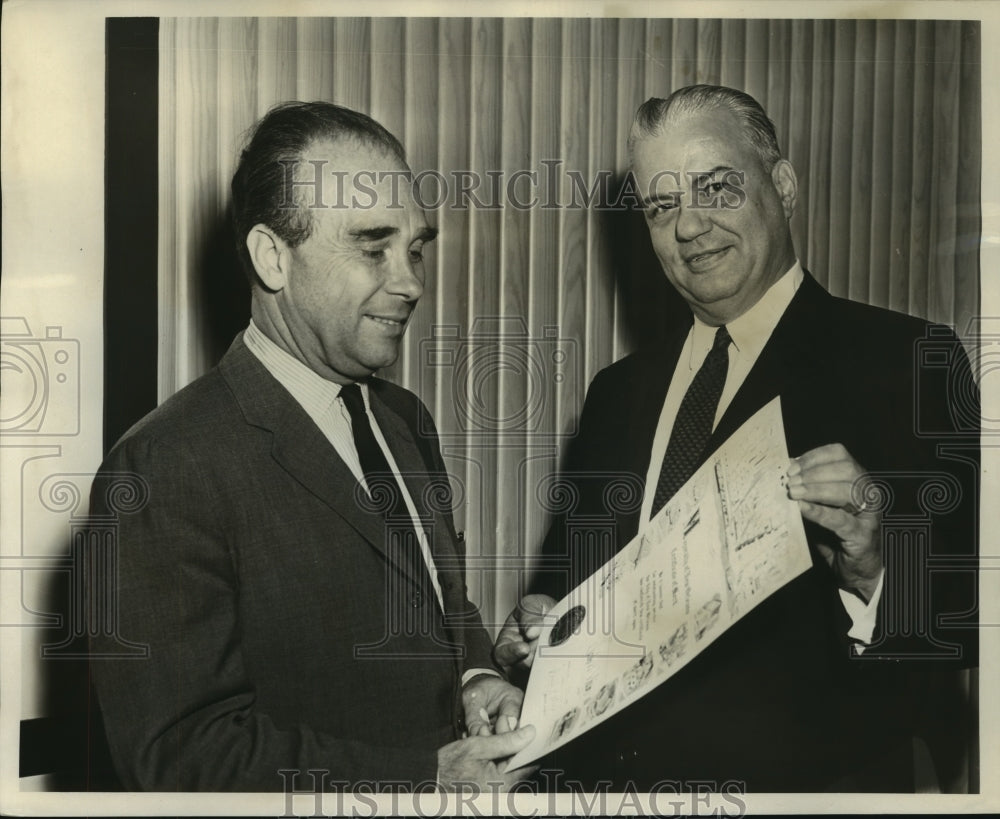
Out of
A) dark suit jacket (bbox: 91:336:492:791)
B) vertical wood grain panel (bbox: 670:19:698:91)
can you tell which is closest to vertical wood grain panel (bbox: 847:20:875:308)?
vertical wood grain panel (bbox: 670:19:698:91)

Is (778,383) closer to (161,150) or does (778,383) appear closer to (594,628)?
(594,628)

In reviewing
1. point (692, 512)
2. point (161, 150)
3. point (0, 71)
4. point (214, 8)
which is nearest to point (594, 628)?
point (692, 512)

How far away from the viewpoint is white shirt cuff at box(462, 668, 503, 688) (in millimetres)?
1323

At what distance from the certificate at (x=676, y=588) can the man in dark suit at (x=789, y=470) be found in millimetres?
20

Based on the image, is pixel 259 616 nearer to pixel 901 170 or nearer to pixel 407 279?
pixel 407 279

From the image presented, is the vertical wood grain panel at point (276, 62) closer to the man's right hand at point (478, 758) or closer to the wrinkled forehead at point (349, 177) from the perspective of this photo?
the wrinkled forehead at point (349, 177)

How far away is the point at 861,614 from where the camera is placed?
4.40 feet

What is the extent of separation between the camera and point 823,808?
136 centimetres

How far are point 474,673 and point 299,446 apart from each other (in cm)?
41

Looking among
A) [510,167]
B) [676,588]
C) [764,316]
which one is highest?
[510,167]

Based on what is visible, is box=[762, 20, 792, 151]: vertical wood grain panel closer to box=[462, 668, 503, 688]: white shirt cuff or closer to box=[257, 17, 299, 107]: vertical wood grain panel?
box=[257, 17, 299, 107]: vertical wood grain panel

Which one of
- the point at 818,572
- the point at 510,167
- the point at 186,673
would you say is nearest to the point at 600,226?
the point at 510,167

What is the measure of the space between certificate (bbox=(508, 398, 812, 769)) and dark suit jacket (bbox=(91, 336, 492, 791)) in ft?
0.51

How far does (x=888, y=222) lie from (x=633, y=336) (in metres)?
0.41
